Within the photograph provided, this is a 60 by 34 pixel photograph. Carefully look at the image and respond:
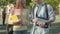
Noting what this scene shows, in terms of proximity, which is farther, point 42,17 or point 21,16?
point 21,16

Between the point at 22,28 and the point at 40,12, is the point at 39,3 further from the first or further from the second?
the point at 22,28

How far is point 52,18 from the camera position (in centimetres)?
516

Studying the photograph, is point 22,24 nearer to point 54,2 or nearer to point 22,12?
point 22,12

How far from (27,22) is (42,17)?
1.34 feet

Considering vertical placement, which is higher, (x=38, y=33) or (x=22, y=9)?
(x=22, y=9)

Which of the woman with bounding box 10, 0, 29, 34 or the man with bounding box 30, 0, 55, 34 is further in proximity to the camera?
the woman with bounding box 10, 0, 29, 34

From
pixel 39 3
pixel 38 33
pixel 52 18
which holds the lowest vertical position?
pixel 38 33

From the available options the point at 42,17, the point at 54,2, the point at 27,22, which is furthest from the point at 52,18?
the point at 54,2

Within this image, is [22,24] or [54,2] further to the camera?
[54,2]

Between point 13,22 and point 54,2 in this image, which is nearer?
point 13,22

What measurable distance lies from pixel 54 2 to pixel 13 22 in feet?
36.8

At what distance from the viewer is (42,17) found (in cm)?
517

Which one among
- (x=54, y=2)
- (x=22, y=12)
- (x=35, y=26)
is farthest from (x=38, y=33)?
(x=54, y=2)

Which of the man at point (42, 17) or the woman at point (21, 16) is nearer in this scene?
the man at point (42, 17)
